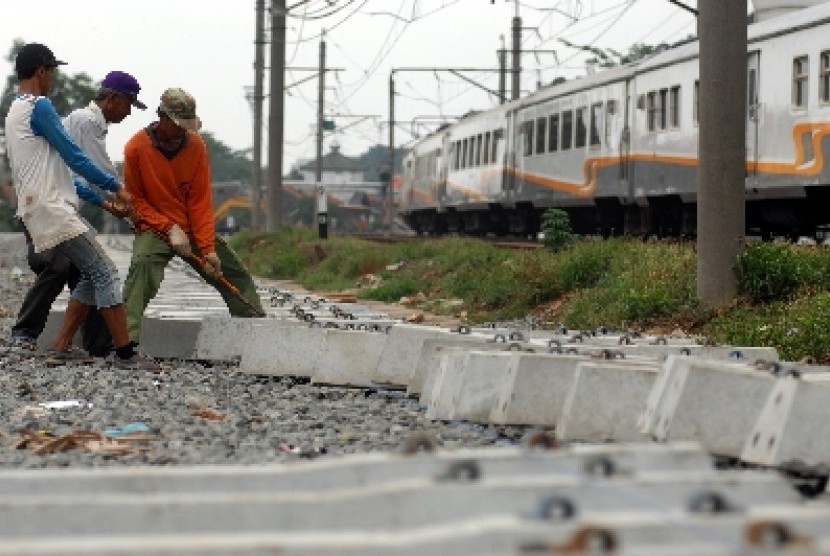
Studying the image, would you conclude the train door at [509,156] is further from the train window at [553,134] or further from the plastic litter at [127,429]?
the plastic litter at [127,429]

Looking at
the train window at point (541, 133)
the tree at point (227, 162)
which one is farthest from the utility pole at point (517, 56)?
the tree at point (227, 162)

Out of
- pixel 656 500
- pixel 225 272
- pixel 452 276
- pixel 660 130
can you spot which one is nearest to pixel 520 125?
pixel 660 130

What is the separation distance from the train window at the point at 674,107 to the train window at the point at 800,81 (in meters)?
3.78

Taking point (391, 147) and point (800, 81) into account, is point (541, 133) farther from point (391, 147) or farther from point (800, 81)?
point (391, 147)

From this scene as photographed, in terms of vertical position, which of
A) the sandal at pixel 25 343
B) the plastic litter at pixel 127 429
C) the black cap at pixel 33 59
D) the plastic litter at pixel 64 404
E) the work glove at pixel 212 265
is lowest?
the plastic litter at pixel 64 404

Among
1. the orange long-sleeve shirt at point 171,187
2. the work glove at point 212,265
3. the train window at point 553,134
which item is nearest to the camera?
the orange long-sleeve shirt at point 171,187

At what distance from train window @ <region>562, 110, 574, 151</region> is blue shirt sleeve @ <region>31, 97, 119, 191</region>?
1894 centimetres

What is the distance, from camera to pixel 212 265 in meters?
10.3

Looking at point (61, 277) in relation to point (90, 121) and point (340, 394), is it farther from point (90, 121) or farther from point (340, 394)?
point (340, 394)

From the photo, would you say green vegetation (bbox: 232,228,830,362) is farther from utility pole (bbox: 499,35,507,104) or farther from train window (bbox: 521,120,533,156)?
utility pole (bbox: 499,35,507,104)

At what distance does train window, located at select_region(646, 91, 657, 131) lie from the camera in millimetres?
23266

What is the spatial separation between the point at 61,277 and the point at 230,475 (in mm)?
6977

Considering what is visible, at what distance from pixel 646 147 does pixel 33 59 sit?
15.0 metres

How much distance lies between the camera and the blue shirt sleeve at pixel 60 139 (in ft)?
30.7
